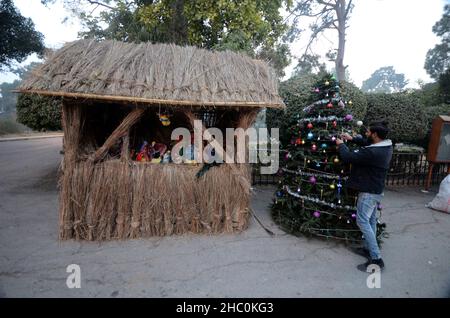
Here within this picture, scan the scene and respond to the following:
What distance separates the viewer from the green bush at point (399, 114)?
8297 mm

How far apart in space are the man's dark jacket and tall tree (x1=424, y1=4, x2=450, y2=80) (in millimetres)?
30201

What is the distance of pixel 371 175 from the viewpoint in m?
3.58

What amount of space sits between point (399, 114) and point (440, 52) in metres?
33.4

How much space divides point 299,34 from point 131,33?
12755 millimetres

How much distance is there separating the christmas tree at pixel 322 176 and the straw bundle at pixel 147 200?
3.20ft

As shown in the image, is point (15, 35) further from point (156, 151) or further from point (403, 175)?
point (403, 175)

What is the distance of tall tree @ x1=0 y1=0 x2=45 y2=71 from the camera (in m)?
14.0

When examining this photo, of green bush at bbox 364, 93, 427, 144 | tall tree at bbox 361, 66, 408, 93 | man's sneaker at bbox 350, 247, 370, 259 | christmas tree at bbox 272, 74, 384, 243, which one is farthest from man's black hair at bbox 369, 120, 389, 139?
tall tree at bbox 361, 66, 408, 93

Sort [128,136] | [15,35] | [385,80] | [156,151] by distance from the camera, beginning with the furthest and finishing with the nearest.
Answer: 1. [385,80]
2. [15,35]
3. [156,151]
4. [128,136]

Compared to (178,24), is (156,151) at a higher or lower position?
lower

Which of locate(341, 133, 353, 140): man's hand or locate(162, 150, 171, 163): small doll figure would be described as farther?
locate(162, 150, 171, 163): small doll figure

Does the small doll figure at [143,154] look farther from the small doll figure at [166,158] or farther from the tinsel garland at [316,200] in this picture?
the tinsel garland at [316,200]

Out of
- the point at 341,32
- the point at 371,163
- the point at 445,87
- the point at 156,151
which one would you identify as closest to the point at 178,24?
the point at 156,151

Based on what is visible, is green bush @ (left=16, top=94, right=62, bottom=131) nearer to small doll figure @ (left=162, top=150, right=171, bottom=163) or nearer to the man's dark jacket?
small doll figure @ (left=162, top=150, right=171, bottom=163)
